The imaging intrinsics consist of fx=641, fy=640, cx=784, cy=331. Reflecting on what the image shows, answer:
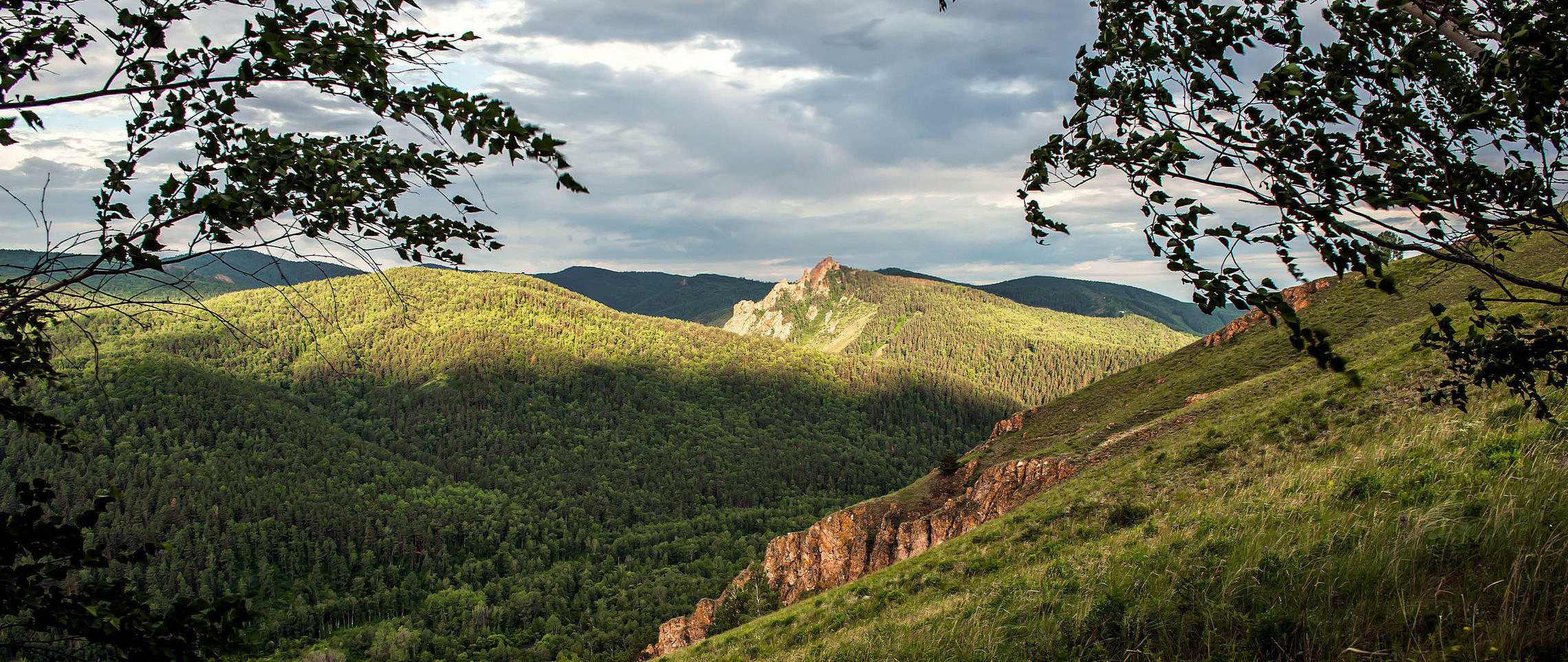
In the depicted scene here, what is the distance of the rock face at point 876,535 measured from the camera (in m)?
33.1

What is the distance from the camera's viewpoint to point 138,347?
199 meters

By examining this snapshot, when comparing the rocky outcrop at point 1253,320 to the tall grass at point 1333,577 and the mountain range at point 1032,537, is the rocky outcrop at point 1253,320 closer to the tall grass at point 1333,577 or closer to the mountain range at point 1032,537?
the mountain range at point 1032,537

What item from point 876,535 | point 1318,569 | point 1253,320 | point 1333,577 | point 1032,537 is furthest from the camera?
point 1253,320

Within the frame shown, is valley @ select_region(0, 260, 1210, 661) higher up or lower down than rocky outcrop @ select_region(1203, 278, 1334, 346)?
lower down

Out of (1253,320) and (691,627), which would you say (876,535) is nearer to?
(691,627)

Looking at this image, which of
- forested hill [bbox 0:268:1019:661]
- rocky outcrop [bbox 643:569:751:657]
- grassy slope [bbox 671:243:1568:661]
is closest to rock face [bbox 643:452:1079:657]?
rocky outcrop [bbox 643:569:751:657]

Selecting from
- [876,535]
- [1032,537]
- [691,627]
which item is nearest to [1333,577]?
[1032,537]

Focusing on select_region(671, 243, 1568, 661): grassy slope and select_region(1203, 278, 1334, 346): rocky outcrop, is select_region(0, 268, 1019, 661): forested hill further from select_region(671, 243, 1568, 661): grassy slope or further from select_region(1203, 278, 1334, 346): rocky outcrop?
select_region(671, 243, 1568, 661): grassy slope

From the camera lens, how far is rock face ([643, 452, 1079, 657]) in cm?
3309

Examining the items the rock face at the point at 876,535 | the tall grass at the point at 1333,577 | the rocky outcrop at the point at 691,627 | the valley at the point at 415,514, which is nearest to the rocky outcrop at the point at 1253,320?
the rock face at the point at 876,535

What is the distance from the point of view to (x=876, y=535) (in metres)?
41.0

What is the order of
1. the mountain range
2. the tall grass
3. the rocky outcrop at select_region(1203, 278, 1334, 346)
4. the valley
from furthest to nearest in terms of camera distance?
the valley → the rocky outcrop at select_region(1203, 278, 1334, 346) → the mountain range → the tall grass

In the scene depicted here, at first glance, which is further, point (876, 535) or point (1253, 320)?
point (1253, 320)

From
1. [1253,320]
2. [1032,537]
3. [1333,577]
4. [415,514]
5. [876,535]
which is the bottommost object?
[415,514]
